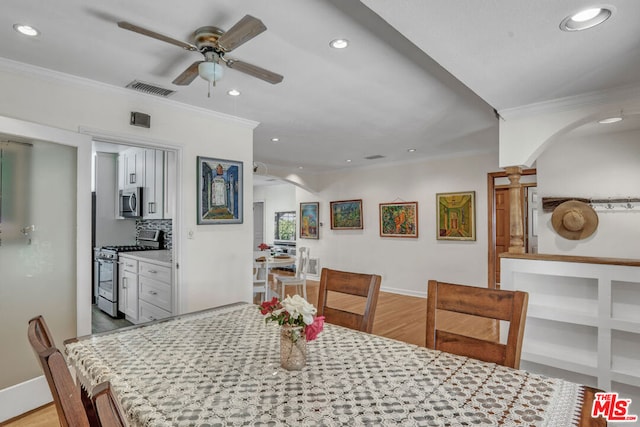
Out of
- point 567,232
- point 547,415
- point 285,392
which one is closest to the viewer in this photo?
point 547,415

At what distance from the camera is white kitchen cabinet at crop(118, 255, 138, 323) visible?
4211 millimetres

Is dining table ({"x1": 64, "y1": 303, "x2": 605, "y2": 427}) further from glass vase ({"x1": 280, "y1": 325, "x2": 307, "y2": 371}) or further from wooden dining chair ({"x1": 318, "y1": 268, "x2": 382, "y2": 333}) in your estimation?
wooden dining chair ({"x1": 318, "y1": 268, "x2": 382, "y2": 333})

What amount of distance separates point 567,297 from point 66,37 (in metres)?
3.78

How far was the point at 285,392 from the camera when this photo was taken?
1.06m

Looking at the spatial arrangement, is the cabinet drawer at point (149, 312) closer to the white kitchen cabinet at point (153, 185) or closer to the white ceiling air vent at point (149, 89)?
the white kitchen cabinet at point (153, 185)

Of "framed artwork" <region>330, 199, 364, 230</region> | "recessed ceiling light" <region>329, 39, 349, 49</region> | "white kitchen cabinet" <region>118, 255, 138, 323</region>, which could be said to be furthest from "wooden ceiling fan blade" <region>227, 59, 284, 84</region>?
"framed artwork" <region>330, 199, 364, 230</region>

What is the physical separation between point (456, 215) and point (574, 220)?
1.90 m

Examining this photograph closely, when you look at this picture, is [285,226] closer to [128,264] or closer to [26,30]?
[128,264]

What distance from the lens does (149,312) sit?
3.95m

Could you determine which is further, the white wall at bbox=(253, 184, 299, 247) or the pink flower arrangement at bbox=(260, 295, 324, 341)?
the white wall at bbox=(253, 184, 299, 247)

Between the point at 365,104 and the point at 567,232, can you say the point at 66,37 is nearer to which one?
the point at 365,104

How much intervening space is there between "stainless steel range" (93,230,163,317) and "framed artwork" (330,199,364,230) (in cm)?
337

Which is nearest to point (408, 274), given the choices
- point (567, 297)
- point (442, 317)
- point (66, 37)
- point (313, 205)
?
point (442, 317)

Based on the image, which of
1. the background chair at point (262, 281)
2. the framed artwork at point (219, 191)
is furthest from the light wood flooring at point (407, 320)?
the framed artwork at point (219, 191)
